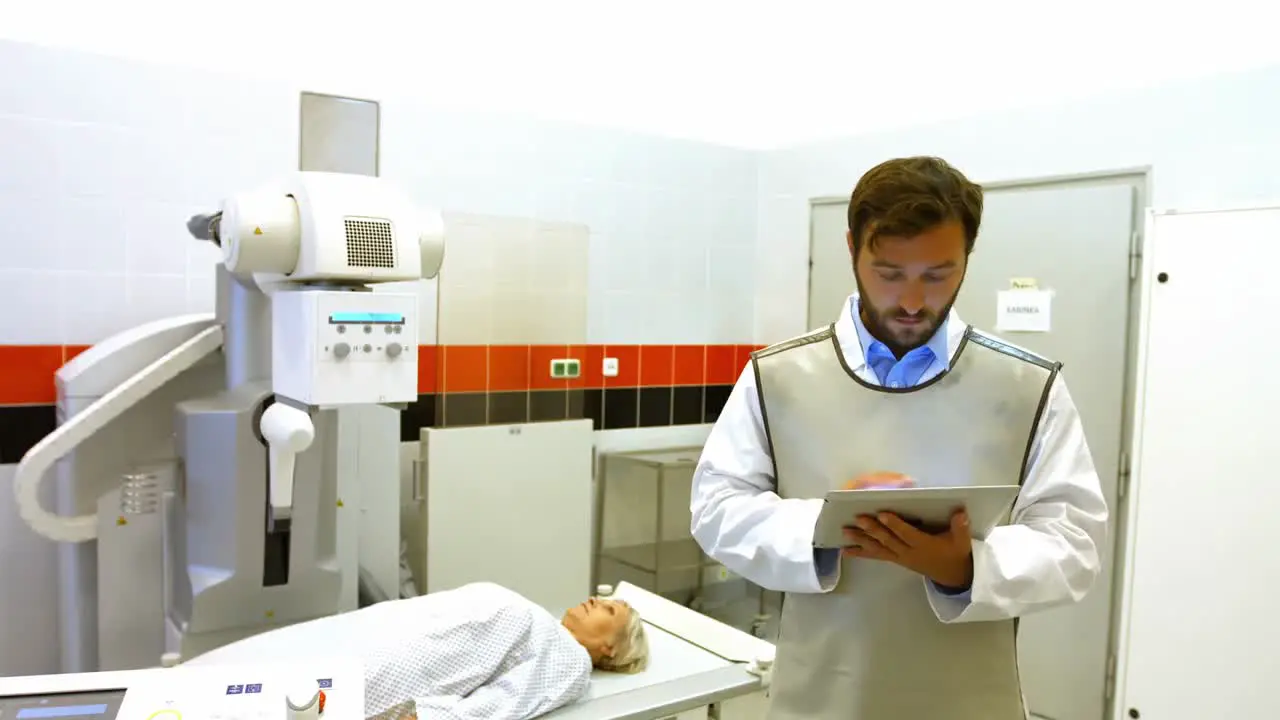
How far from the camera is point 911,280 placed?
1.25 m

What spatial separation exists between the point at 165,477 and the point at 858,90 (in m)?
3.05

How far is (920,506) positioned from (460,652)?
1.25 metres

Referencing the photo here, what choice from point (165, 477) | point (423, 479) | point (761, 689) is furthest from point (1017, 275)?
point (165, 477)

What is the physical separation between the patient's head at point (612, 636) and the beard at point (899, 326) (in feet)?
3.95

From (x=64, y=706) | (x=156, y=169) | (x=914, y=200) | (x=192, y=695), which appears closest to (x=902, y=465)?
(x=914, y=200)

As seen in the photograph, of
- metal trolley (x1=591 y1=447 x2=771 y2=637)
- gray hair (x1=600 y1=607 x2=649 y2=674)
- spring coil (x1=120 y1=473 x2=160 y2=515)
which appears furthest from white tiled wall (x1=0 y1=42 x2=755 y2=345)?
gray hair (x1=600 y1=607 x2=649 y2=674)

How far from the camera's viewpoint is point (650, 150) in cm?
397

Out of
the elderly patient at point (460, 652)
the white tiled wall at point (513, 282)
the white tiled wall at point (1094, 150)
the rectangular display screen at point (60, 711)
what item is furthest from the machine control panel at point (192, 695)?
the white tiled wall at point (1094, 150)

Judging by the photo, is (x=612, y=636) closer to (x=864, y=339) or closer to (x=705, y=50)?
(x=864, y=339)

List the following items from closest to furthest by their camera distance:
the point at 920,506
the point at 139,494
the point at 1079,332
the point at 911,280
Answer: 1. the point at 920,506
2. the point at 911,280
3. the point at 139,494
4. the point at 1079,332

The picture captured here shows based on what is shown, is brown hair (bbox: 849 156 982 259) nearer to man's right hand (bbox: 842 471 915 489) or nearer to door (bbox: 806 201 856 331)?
man's right hand (bbox: 842 471 915 489)

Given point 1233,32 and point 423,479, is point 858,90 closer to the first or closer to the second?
point 1233,32

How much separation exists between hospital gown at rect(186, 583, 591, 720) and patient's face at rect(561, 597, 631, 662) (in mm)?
101

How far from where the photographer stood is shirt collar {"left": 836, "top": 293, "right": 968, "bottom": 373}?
1.30 m
